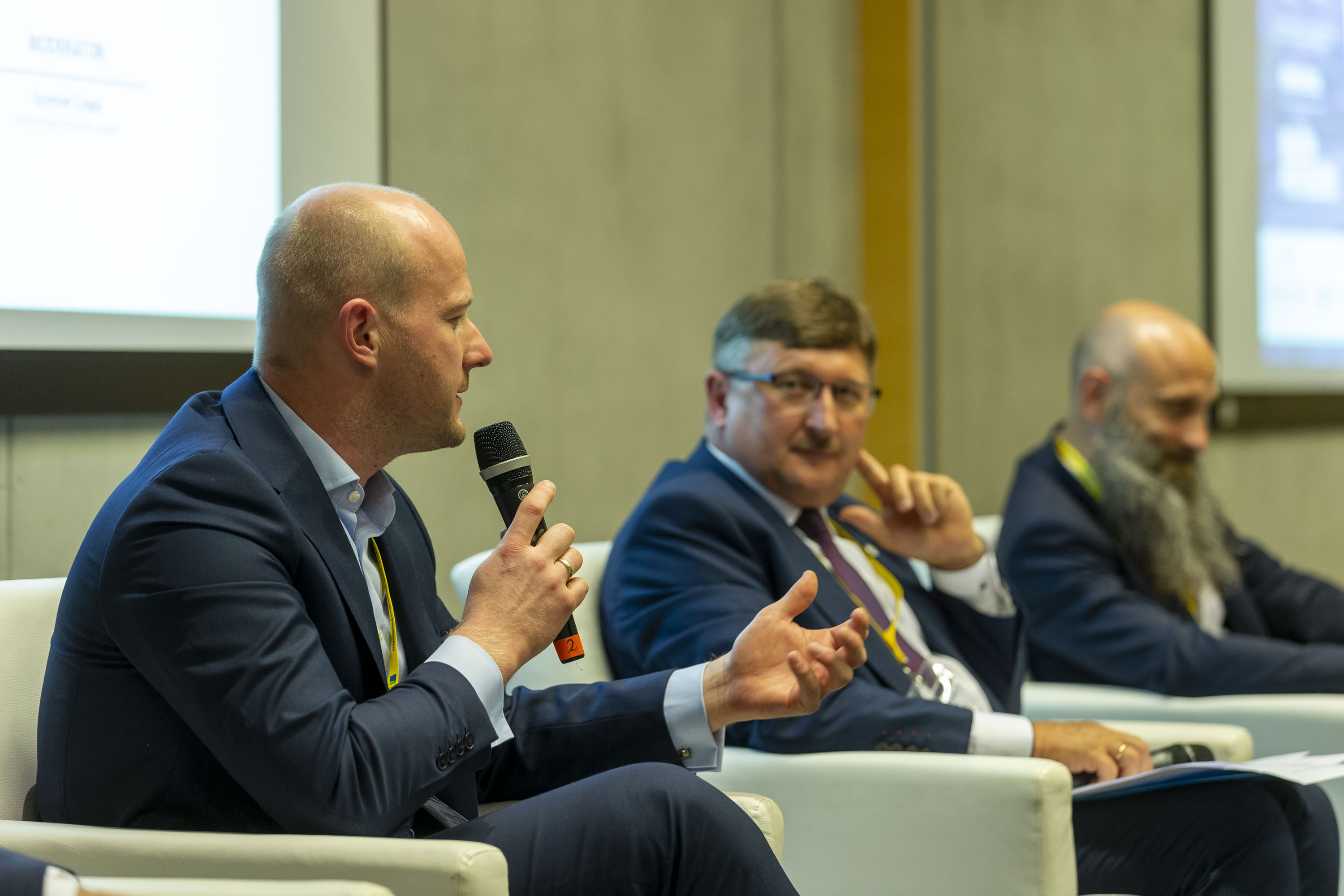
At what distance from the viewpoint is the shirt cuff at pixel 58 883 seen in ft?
3.72

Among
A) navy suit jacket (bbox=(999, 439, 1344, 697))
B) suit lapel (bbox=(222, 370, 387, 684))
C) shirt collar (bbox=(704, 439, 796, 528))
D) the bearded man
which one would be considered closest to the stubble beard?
suit lapel (bbox=(222, 370, 387, 684))

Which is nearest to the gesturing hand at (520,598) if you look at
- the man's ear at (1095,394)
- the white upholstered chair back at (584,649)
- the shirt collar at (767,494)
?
the white upholstered chair back at (584,649)

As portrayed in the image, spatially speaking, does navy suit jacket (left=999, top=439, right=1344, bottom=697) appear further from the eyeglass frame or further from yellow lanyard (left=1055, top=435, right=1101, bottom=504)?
the eyeglass frame

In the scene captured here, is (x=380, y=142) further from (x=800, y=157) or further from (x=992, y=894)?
(x=992, y=894)

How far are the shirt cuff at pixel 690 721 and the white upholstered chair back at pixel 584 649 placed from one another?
0.36 meters

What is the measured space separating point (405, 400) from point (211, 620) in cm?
38

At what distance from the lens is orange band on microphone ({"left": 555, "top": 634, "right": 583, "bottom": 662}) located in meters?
1.55

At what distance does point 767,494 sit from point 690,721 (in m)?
0.77

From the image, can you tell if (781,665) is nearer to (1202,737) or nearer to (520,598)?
(520,598)

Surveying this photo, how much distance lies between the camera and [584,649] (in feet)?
6.81

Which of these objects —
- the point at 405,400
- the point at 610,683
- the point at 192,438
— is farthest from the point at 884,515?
the point at 192,438

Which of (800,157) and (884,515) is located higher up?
(800,157)

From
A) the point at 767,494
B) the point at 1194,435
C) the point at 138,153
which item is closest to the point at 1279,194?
the point at 1194,435

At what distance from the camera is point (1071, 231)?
14.5 ft
